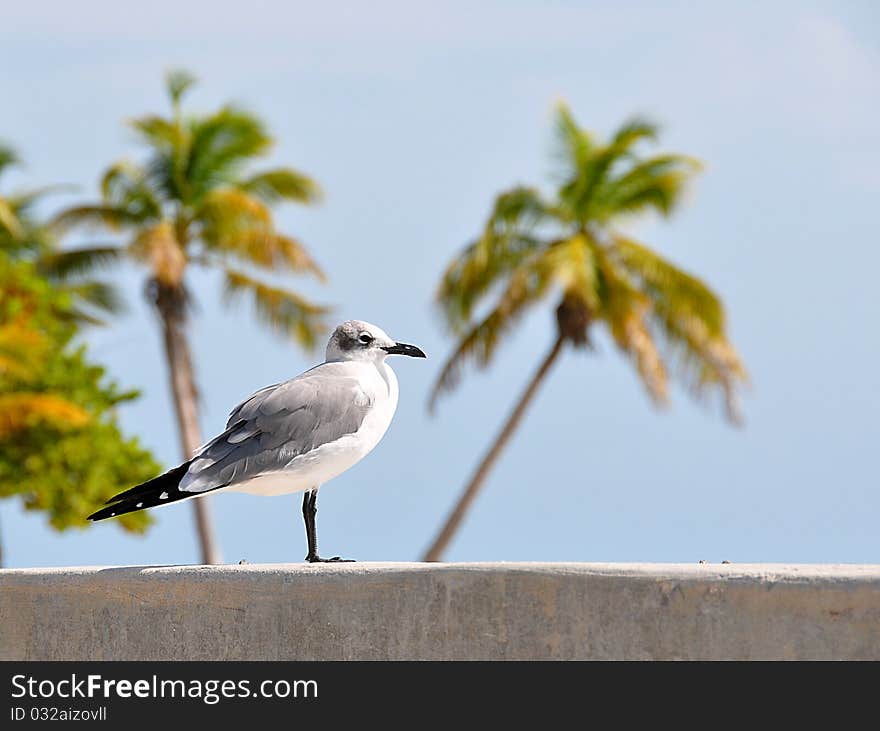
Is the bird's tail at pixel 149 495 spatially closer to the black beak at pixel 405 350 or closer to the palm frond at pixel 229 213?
the black beak at pixel 405 350

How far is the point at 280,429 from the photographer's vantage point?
5.82 m

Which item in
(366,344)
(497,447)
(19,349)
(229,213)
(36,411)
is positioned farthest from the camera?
A: (229,213)

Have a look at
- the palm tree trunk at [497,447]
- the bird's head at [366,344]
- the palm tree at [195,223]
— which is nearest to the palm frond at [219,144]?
the palm tree at [195,223]

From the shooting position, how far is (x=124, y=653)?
5.82m

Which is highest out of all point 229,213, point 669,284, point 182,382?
point 229,213

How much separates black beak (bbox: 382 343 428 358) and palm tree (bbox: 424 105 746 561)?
57.8 ft

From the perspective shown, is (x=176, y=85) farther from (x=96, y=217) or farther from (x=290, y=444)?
(x=290, y=444)

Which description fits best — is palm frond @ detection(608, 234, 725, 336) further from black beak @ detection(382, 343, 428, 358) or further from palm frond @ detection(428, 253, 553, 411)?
black beak @ detection(382, 343, 428, 358)

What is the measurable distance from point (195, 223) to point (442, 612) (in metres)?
23.5

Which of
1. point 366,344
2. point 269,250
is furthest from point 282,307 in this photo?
point 366,344

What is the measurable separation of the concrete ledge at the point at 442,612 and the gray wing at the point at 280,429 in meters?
0.40

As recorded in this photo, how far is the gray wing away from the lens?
5.77 meters
